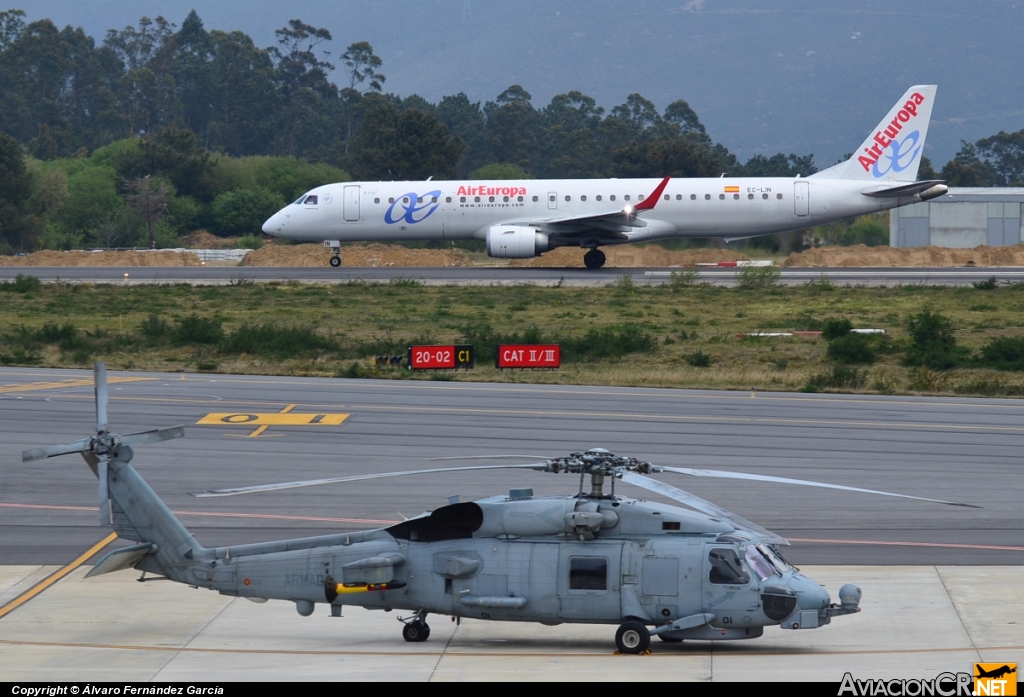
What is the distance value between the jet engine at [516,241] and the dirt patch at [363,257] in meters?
14.1

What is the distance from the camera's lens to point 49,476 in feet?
77.0

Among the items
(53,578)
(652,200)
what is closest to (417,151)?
(652,200)

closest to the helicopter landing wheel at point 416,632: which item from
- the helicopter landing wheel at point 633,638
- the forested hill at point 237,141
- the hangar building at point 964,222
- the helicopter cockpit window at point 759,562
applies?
the helicopter landing wheel at point 633,638

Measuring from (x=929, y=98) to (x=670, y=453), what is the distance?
41.4 meters

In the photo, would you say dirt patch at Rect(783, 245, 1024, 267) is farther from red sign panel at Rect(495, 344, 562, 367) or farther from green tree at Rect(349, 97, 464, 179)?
green tree at Rect(349, 97, 464, 179)

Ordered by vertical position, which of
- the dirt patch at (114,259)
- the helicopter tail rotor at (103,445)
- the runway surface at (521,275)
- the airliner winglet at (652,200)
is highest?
the airliner winglet at (652,200)

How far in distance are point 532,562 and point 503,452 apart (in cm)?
961

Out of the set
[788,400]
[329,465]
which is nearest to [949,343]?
[788,400]

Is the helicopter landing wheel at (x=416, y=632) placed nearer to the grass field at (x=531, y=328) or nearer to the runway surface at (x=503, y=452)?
the runway surface at (x=503, y=452)

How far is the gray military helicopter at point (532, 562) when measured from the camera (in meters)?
13.5

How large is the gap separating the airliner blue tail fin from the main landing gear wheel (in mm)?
11541

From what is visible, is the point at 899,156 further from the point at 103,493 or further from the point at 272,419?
the point at 103,493

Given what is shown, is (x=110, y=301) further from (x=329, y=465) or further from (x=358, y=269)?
(x=329, y=465)

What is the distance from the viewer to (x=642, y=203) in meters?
56.2
